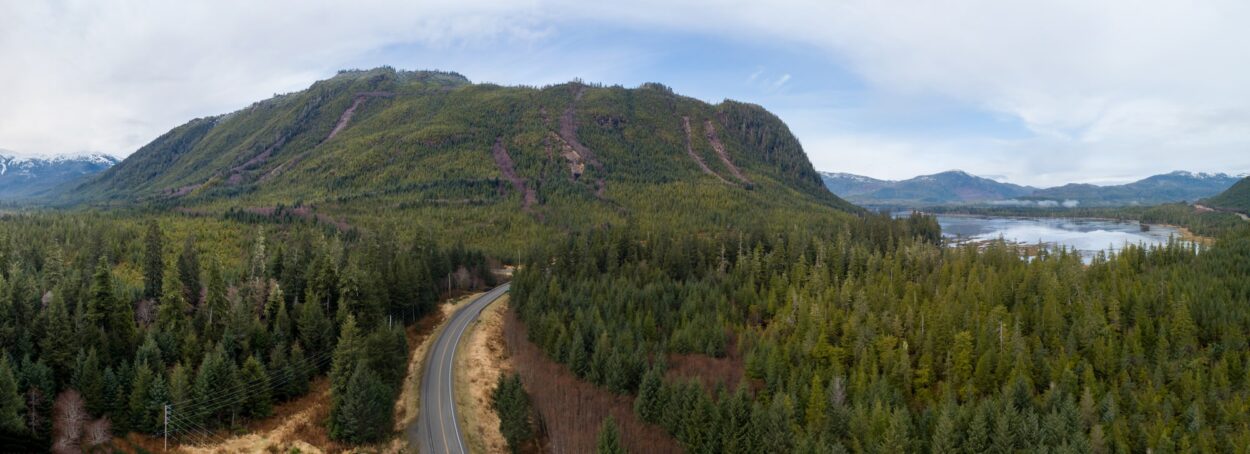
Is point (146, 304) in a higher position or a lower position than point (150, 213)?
lower

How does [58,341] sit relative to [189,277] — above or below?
below

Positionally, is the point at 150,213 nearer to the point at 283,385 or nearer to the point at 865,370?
the point at 283,385

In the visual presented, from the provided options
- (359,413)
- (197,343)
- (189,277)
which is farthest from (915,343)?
(189,277)

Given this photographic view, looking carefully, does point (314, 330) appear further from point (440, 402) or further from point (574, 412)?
point (574, 412)

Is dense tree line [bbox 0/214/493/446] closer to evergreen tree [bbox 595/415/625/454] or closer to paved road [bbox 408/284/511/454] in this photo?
paved road [bbox 408/284/511/454]

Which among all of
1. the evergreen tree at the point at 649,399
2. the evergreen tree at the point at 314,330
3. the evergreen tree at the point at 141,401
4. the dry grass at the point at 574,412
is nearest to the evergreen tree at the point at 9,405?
the evergreen tree at the point at 141,401

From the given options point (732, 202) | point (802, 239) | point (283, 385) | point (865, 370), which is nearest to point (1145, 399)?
point (865, 370)
